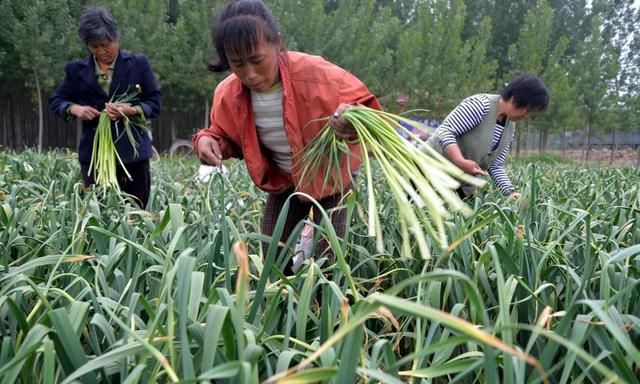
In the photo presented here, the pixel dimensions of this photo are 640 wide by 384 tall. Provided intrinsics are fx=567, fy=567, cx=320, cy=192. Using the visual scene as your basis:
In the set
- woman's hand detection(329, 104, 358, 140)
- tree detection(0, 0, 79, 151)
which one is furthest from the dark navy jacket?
tree detection(0, 0, 79, 151)

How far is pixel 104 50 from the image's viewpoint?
8.93 ft

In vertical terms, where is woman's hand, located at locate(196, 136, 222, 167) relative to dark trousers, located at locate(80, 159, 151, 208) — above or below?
above

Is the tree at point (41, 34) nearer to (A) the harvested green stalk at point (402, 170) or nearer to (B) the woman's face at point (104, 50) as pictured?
(B) the woman's face at point (104, 50)

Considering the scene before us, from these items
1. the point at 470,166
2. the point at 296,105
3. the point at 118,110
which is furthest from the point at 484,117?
the point at 118,110

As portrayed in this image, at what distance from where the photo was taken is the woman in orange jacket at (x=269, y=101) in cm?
159

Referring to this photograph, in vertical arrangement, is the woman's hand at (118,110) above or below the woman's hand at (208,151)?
above

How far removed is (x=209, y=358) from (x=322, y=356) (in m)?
0.19

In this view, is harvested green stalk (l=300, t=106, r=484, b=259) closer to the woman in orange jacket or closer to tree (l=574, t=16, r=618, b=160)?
the woman in orange jacket

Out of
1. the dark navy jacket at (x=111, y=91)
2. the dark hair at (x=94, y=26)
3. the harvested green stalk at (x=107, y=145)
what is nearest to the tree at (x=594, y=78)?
the dark navy jacket at (x=111, y=91)

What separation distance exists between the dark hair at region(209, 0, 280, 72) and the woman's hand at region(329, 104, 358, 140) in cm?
32

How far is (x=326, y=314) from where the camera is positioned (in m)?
1.02

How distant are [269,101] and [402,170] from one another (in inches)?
32.0

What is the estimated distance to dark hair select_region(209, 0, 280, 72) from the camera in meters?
1.55

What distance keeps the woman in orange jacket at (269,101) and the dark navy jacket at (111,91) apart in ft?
3.42
